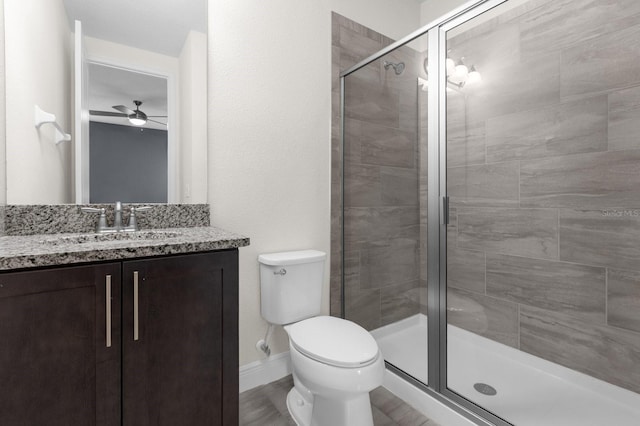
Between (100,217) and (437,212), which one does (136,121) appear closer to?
(100,217)

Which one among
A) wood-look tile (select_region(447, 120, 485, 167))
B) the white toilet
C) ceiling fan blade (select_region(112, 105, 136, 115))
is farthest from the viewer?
wood-look tile (select_region(447, 120, 485, 167))

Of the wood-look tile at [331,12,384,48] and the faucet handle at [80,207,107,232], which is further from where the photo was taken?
the wood-look tile at [331,12,384,48]

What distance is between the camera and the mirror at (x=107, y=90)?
49.4 inches

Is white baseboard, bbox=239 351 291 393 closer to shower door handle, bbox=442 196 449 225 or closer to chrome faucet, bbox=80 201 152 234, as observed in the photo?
chrome faucet, bbox=80 201 152 234

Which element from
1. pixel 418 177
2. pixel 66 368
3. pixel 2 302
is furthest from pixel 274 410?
pixel 418 177

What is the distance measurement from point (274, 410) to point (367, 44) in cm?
237

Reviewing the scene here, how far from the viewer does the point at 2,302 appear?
2.71 feet

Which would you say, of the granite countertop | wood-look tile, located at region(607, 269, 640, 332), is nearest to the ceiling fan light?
the granite countertop

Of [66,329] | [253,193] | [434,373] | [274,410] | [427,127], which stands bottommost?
[274,410]

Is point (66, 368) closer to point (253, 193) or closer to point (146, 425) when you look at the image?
point (146, 425)

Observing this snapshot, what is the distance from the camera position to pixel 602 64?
1.48 metres

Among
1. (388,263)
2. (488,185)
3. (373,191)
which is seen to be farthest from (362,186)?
(488,185)

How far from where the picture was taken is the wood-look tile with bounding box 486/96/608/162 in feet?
4.87

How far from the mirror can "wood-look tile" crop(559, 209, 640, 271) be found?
1.83 metres
